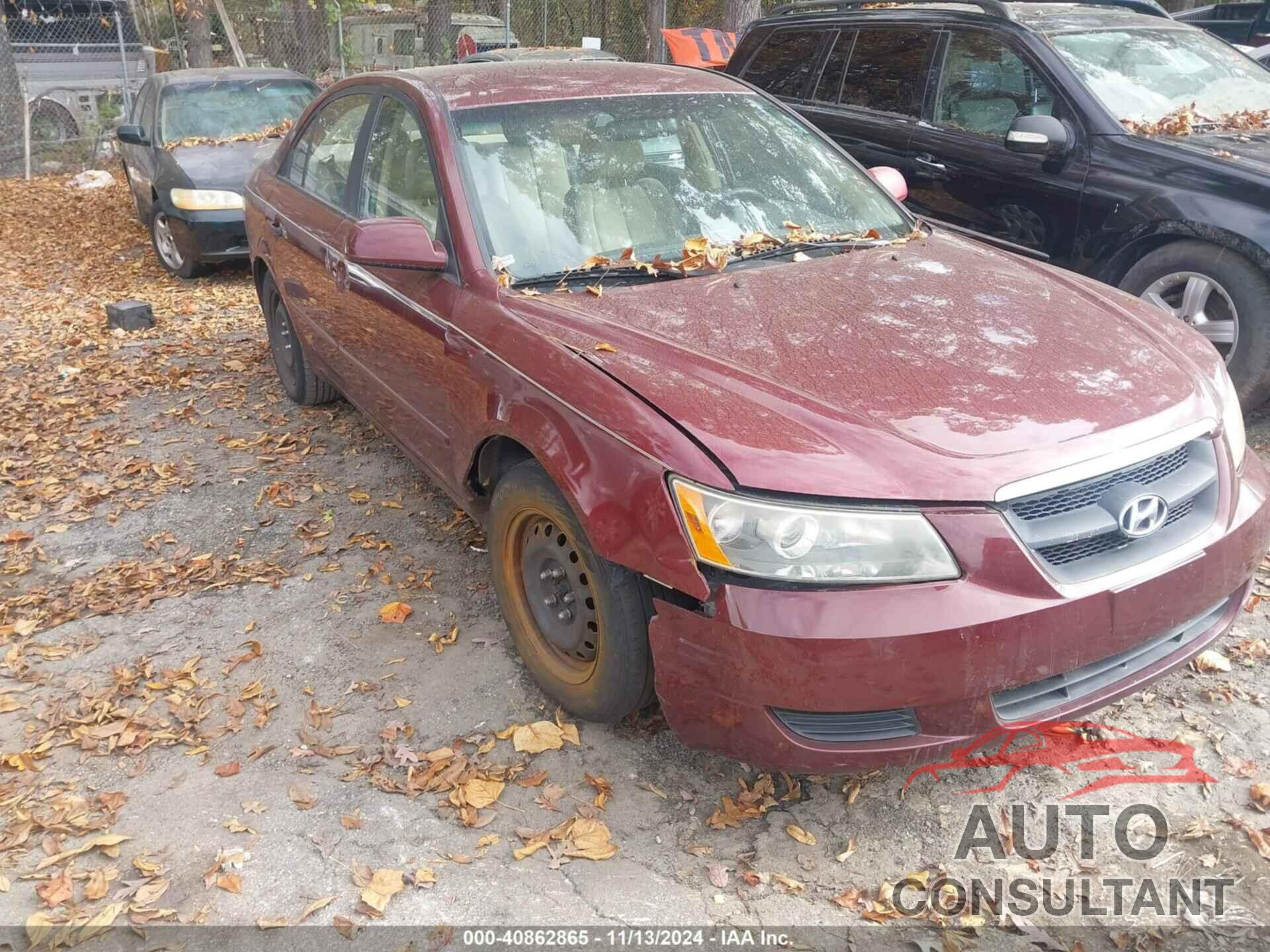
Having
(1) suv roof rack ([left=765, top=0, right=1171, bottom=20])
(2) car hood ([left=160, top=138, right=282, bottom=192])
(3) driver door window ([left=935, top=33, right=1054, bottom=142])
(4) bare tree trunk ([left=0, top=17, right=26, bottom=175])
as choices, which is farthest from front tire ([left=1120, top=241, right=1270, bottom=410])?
(4) bare tree trunk ([left=0, top=17, right=26, bottom=175])

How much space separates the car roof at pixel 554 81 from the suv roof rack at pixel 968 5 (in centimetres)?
231

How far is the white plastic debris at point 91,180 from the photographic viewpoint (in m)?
13.1

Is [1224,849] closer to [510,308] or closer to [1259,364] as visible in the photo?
[510,308]

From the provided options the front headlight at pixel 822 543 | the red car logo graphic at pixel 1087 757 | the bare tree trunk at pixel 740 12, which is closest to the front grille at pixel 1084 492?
the front headlight at pixel 822 543

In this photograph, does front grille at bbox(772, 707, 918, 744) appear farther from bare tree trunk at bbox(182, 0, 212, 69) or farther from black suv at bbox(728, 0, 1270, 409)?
bare tree trunk at bbox(182, 0, 212, 69)

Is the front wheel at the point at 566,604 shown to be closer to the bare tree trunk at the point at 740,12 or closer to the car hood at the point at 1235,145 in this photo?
the car hood at the point at 1235,145

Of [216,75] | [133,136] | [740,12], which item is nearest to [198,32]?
[216,75]

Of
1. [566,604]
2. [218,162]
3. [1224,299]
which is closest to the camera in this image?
[566,604]

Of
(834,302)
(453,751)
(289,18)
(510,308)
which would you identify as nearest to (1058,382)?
(834,302)

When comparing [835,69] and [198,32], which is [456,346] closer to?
[835,69]

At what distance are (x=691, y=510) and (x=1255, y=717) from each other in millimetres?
1958

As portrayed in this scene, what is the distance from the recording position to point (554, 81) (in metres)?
3.74

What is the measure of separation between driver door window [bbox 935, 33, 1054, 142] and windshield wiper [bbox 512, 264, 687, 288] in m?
3.20

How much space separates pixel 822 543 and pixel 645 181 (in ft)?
5.71
